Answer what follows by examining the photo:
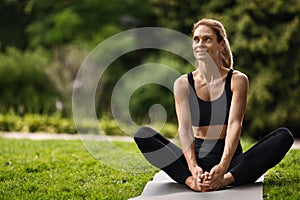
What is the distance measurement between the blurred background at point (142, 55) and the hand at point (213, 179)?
21.1 feet

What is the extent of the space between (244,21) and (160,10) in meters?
2.30

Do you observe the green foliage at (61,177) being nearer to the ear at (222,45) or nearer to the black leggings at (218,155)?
the black leggings at (218,155)

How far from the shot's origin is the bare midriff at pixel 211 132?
12.6 ft

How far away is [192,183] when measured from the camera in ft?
12.3

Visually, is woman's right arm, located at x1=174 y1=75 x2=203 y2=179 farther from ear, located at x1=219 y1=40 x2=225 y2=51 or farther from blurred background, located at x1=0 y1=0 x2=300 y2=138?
blurred background, located at x1=0 y1=0 x2=300 y2=138

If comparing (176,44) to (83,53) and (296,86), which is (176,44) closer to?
(83,53)

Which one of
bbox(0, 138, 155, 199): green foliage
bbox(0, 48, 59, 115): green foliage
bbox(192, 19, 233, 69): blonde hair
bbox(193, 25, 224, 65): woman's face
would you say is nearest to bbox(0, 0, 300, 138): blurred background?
bbox(0, 48, 59, 115): green foliage

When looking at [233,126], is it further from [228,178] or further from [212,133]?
[228,178]

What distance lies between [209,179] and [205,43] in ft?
3.25

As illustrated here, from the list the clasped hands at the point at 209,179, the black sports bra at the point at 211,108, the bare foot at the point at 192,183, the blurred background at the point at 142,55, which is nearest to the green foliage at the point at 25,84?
the blurred background at the point at 142,55

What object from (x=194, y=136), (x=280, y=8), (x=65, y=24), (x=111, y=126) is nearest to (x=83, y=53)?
(x=65, y=24)

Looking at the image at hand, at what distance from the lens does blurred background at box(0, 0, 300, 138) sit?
446 inches

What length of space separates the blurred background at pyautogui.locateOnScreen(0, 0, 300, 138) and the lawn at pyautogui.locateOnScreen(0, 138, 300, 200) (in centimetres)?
431

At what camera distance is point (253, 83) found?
37.6 feet
